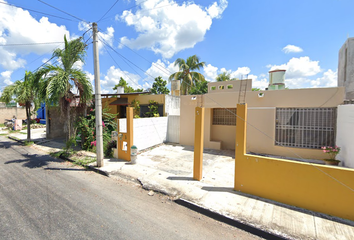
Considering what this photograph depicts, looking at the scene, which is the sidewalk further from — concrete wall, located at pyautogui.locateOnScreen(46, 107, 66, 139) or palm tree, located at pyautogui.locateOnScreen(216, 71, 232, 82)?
palm tree, located at pyautogui.locateOnScreen(216, 71, 232, 82)

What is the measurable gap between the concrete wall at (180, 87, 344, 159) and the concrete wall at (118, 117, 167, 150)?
139cm

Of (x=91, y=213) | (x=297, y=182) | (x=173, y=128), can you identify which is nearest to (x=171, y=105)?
(x=173, y=128)

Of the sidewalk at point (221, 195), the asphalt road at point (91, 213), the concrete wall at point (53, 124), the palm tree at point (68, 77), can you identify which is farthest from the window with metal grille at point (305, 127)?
the concrete wall at point (53, 124)

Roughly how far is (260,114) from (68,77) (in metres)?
9.96

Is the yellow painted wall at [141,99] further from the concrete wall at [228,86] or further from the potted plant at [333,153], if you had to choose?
the potted plant at [333,153]

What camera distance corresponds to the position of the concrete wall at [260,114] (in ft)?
25.2

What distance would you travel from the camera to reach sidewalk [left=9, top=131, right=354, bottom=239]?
335 centimetres

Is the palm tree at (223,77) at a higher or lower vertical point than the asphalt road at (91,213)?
higher

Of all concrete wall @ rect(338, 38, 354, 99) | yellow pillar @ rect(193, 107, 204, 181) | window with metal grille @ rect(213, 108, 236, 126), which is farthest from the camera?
window with metal grille @ rect(213, 108, 236, 126)

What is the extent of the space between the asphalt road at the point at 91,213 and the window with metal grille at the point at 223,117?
7.06 m

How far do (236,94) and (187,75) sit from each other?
10351mm

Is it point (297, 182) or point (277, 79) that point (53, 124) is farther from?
point (277, 79)

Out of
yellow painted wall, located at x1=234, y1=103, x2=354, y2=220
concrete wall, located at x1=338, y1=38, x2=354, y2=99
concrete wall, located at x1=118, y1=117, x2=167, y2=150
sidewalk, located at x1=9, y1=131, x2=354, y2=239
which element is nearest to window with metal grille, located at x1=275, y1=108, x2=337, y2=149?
concrete wall, located at x1=338, y1=38, x2=354, y2=99

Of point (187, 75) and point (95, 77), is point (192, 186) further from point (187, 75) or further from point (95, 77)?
point (187, 75)
